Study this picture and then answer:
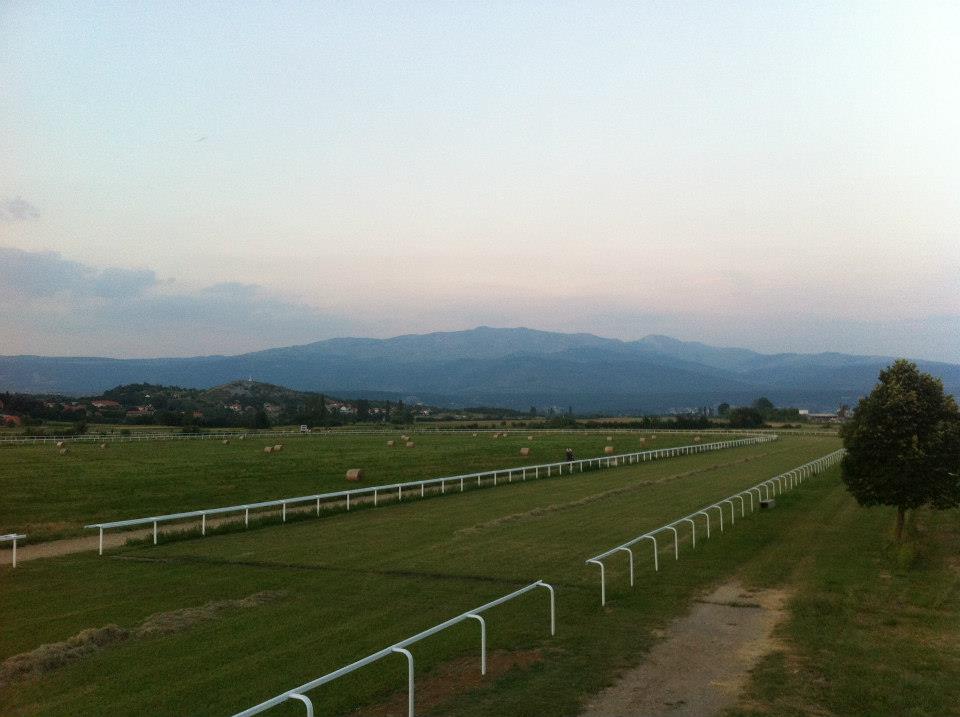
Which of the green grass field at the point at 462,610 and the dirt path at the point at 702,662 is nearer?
the dirt path at the point at 702,662

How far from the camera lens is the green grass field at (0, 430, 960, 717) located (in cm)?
872

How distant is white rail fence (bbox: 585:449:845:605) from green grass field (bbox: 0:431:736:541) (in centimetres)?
1442

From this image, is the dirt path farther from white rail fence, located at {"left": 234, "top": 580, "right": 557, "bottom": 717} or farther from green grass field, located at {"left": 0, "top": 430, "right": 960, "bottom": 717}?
white rail fence, located at {"left": 234, "top": 580, "right": 557, "bottom": 717}

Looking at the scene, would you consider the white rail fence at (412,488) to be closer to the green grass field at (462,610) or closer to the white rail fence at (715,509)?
the green grass field at (462,610)

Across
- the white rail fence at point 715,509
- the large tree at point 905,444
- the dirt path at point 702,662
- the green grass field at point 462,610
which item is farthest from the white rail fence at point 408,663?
the large tree at point 905,444

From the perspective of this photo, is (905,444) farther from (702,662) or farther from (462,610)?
(462,610)

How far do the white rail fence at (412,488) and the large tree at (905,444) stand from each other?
571 inches

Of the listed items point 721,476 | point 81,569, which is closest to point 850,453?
point 81,569

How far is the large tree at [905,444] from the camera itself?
55.5ft

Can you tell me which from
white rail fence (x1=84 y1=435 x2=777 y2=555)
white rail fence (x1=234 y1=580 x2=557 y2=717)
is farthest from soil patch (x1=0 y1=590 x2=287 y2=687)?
white rail fence (x1=84 y1=435 x2=777 y2=555)

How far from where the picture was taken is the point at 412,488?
32.0 meters

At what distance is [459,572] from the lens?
15.3 m

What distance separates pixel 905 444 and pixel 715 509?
782 cm

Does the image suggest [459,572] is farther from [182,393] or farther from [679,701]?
[182,393]
